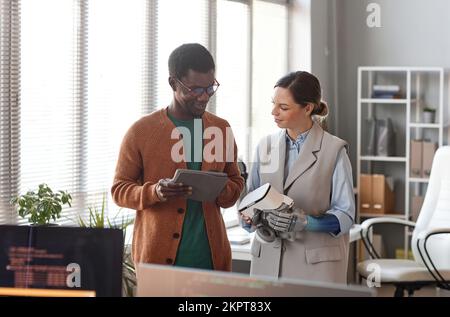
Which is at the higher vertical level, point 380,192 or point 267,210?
point 267,210

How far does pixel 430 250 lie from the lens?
4.71 meters

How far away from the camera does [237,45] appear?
550 cm

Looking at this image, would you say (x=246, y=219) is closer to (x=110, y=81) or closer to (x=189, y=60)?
(x=189, y=60)

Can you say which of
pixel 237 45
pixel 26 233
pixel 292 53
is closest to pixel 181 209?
pixel 26 233

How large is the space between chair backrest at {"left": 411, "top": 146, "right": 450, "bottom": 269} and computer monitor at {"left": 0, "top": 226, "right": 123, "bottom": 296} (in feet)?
11.0

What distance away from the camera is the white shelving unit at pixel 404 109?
593 cm

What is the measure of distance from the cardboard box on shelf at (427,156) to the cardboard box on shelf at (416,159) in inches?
1.2

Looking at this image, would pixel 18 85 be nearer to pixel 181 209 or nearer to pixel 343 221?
pixel 181 209

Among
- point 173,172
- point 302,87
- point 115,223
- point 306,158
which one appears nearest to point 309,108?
point 302,87

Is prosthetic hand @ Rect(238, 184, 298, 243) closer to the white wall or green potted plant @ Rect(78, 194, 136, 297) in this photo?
green potted plant @ Rect(78, 194, 136, 297)

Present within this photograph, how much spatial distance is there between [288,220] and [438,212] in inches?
86.2

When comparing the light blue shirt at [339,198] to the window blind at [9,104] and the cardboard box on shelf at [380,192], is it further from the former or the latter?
the cardboard box on shelf at [380,192]

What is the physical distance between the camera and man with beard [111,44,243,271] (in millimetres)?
2520

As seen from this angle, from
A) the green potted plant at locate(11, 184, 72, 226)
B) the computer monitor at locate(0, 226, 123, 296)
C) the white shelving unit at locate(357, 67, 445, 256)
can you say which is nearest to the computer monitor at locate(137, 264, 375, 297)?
the computer monitor at locate(0, 226, 123, 296)
